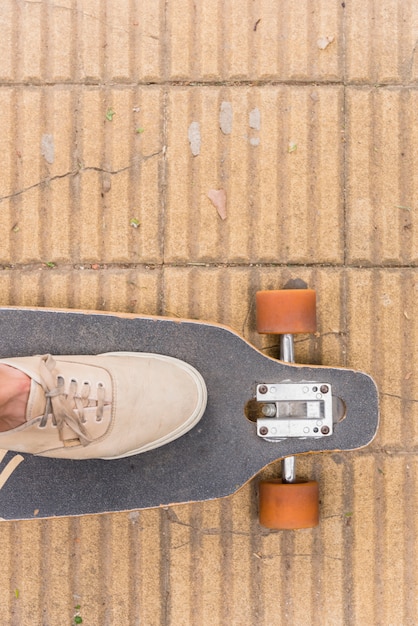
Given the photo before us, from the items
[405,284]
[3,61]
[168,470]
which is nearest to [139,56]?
[3,61]

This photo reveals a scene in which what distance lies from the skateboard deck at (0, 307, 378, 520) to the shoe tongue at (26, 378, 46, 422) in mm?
228

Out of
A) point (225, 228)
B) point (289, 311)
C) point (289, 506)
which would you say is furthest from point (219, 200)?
point (289, 506)

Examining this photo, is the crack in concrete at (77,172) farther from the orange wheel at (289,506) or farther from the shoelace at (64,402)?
the orange wheel at (289,506)

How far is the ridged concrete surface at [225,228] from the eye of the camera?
6.45 feet

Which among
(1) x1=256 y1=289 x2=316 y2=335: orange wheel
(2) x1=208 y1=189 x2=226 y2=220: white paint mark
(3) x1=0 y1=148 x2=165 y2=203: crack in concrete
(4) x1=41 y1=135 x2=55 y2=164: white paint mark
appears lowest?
(1) x1=256 y1=289 x2=316 y2=335: orange wheel

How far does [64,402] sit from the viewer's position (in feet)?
5.58

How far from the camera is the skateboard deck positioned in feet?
6.19

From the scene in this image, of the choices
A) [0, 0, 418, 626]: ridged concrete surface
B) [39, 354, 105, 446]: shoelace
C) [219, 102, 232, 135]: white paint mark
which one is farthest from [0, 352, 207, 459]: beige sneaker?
[219, 102, 232, 135]: white paint mark

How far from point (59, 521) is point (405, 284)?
1434 mm

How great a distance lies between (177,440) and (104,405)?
11.7 inches

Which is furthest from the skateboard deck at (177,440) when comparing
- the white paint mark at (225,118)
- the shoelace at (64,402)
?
the white paint mark at (225,118)

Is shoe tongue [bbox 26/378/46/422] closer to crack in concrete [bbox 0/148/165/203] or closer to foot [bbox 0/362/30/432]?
foot [bbox 0/362/30/432]

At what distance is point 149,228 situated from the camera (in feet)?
6.56

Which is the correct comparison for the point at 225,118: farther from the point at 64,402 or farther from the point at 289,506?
the point at 289,506
